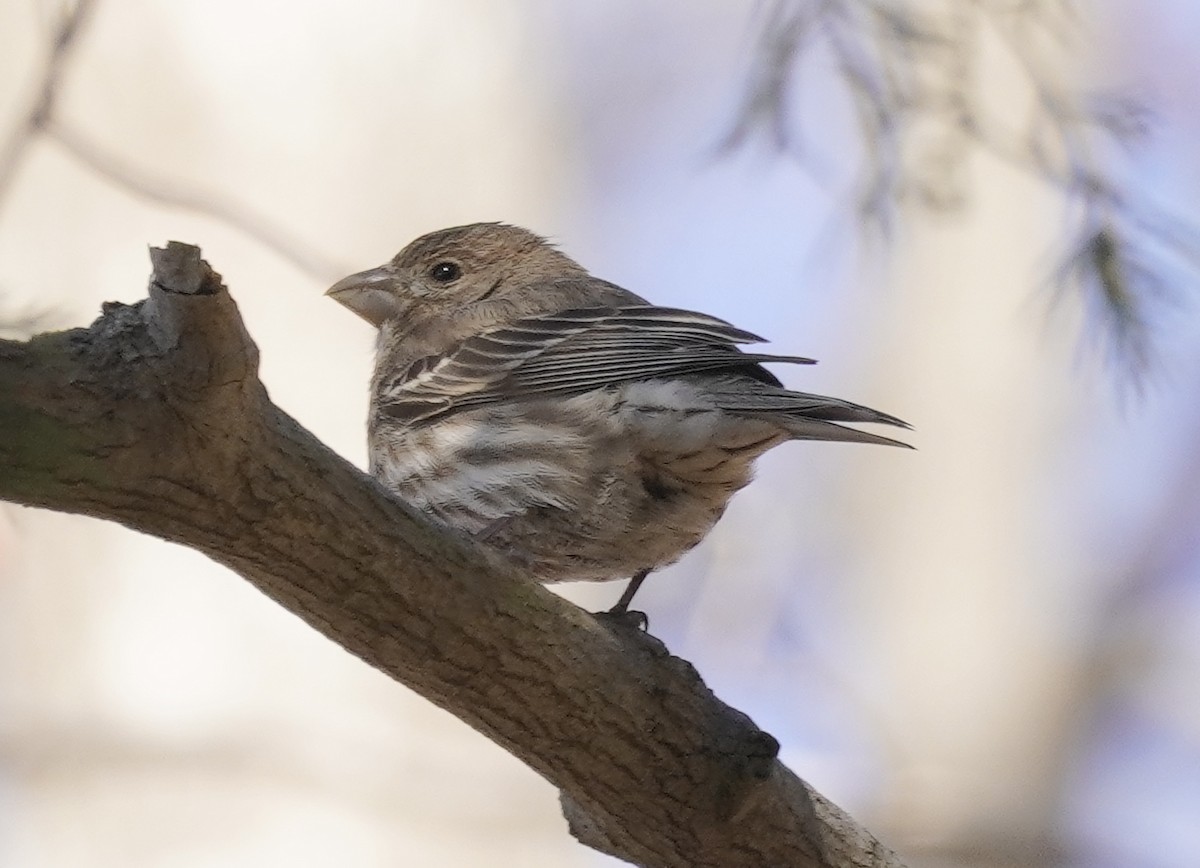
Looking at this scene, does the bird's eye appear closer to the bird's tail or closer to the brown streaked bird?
Result: the brown streaked bird

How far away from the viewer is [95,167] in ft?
15.9

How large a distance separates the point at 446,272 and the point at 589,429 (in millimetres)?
1513

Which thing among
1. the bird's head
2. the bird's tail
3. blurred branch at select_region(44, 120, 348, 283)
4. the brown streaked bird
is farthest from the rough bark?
blurred branch at select_region(44, 120, 348, 283)

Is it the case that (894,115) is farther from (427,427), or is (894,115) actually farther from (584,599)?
(584,599)

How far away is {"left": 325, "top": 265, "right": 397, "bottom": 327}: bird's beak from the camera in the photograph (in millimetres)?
4734

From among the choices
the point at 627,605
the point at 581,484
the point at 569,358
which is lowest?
the point at 627,605

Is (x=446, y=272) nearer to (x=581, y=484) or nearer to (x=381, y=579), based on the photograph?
(x=581, y=484)

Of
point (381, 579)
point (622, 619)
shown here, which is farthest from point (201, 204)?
point (381, 579)

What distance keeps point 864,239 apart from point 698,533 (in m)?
1.55

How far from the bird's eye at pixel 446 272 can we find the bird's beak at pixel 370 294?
0.47ft

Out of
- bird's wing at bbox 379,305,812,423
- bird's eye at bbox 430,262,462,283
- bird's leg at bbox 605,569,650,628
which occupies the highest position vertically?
bird's eye at bbox 430,262,462,283

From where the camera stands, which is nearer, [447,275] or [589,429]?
[589,429]

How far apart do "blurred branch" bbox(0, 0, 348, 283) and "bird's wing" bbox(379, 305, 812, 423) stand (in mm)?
1285

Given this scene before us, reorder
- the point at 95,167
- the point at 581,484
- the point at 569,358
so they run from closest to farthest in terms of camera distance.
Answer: the point at 581,484, the point at 569,358, the point at 95,167
